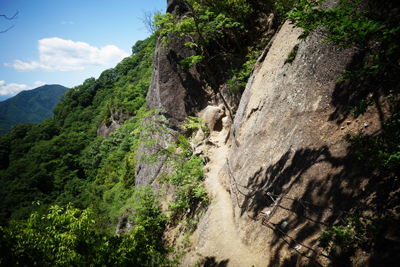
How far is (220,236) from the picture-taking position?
7328 mm

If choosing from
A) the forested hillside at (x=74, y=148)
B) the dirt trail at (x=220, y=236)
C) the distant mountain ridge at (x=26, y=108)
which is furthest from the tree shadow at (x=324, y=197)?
the distant mountain ridge at (x=26, y=108)

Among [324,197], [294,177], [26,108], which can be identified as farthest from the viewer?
[26,108]

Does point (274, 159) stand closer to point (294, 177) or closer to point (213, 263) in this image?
point (294, 177)

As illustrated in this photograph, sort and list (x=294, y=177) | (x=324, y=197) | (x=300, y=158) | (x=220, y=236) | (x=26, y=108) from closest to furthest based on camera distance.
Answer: (x=324, y=197)
(x=294, y=177)
(x=300, y=158)
(x=220, y=236)
(x=26, y=108)

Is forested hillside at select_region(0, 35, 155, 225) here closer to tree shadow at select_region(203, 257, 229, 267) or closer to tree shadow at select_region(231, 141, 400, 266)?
tree shadow at select_region(203, 257, 229, 267)

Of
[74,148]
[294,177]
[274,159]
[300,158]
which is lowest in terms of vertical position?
[74,148]

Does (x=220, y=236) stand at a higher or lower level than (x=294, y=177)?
lower

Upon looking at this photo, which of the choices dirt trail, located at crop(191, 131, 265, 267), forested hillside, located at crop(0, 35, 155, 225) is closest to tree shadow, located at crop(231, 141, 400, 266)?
dirt trail, located at crop(191, 131, 265, 267)

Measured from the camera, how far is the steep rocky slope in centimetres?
373

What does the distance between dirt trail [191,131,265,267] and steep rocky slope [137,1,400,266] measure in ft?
0.11

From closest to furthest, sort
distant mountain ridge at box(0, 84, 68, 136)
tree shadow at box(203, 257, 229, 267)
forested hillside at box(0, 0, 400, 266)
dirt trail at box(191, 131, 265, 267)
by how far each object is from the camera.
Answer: forested hillside at box(0, 0, 400, 266), dirt trail at box(191, 131, 265, 267), tree shadow at box(203, 257, 229, 267), distant mountain ridge at box(0, 84, 68, 136)

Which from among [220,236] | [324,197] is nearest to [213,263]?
[220,236]

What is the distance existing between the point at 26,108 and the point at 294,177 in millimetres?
221681

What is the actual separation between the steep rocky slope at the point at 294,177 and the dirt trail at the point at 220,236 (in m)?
0.03
